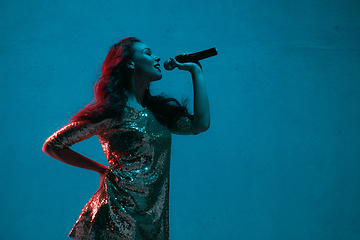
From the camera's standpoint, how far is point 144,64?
115 centimetres

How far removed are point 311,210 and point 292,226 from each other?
0.16 m

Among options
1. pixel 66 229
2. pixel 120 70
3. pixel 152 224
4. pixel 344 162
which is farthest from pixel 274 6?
pixel 66 229

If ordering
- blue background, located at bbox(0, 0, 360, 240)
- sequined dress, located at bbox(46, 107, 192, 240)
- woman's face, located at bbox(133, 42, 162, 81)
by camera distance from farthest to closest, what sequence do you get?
blue background, located at bbox(0, 0, 360, 240) < woman's face, located at bbox(133, 42, 162, 81) < sequined dress, located at bbox(46, 107, 192, 240)

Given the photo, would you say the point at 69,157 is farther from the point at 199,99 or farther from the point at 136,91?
the point at 199,99

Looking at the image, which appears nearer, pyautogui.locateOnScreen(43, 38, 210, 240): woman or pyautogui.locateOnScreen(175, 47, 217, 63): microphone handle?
pyautogui.locateOnScreen(43, 38, 210, 240): woman

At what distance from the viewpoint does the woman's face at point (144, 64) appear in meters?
1.15

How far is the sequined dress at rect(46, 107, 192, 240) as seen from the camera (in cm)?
104

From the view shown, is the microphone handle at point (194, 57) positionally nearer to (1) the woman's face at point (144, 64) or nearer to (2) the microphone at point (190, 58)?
(2) the microphone at point (190, 58)

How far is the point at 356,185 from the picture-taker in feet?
6.73

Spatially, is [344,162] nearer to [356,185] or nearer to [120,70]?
[356,185]

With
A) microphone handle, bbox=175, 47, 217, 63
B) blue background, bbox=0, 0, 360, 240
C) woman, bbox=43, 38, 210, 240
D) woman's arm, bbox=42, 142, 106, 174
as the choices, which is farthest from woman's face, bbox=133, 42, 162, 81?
blue background, bbox=0, 0, 360, 240

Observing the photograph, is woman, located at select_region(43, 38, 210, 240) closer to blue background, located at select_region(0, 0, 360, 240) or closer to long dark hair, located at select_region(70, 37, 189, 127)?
long dark hair, located at select_region(70, 37, 189, 127)

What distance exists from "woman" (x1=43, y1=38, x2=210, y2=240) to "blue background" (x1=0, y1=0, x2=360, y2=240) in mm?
688

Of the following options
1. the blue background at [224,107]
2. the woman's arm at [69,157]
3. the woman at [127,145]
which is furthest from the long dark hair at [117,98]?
the blue background at [224,107]
